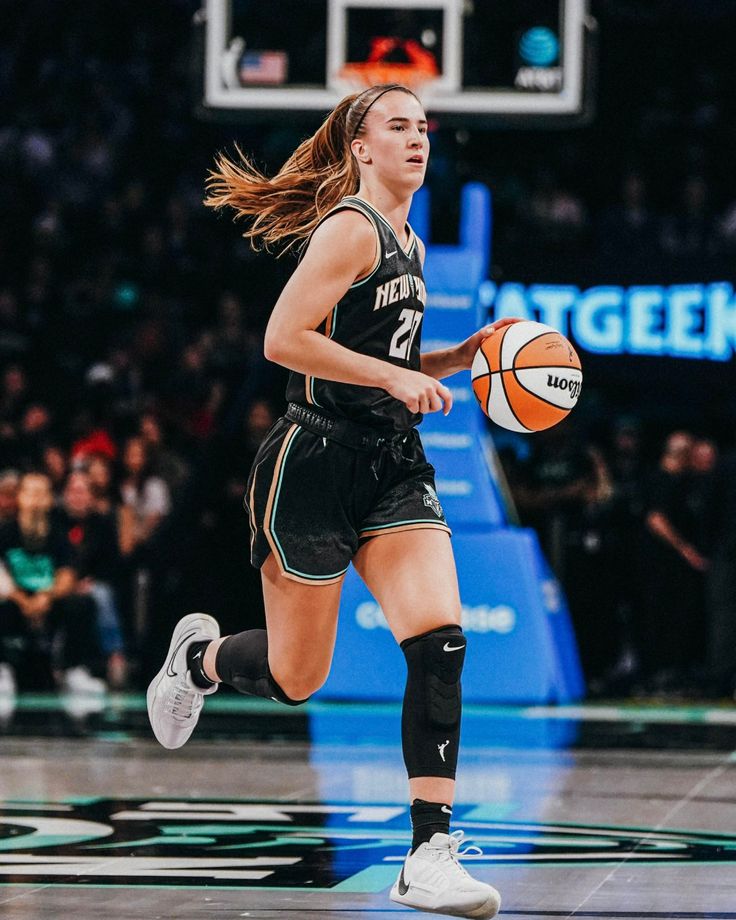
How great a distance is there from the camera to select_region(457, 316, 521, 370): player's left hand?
499 centimetres

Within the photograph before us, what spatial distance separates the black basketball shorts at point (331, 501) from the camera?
14.9 ft

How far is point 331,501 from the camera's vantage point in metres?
4.54

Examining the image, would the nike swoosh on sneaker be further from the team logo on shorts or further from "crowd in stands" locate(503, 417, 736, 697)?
"crowd in stands" locate(503, 417, 736, 697)

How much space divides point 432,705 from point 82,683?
787 centimetres

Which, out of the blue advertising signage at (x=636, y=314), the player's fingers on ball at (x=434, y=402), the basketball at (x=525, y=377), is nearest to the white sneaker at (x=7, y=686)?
the blue advertising signage at (x=636, y=314)

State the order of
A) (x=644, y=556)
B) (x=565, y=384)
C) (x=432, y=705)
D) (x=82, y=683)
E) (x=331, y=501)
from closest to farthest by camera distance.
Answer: (x=432, y=705), (x=331, y=501), (x=565, y=384), (x=82, y=683), (x=644, y=556)

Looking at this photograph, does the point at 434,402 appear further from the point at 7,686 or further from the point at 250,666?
the point at 7,686

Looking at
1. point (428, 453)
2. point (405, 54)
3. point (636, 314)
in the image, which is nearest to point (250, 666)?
point (428, 453)

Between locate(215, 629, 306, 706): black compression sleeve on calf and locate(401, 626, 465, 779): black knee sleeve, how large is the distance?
0.58 meters

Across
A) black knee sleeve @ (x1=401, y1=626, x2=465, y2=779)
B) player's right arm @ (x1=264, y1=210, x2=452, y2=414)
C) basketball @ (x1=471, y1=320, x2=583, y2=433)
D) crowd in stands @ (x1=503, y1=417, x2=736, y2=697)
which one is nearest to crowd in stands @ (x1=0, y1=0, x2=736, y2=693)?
crowd in stands @ (x1=503, y1=417, x2=736, y2=697)

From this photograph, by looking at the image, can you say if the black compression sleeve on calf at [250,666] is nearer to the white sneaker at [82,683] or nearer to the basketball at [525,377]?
the basketball at [525,377]

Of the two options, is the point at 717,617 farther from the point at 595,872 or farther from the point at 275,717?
the point at 595,872

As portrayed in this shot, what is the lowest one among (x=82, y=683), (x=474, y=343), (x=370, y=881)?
(x=82, y=683)

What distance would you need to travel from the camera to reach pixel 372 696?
35.9ft
